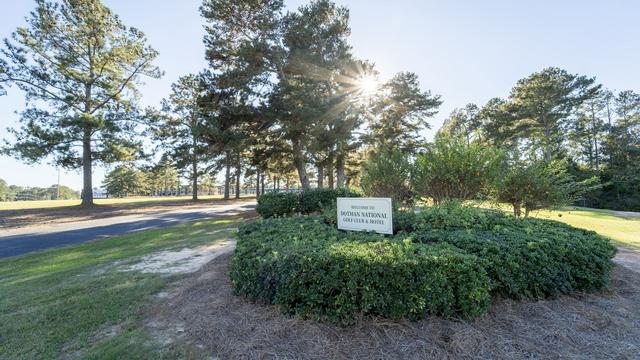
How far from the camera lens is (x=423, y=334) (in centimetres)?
244

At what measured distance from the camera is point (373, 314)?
8.63ft

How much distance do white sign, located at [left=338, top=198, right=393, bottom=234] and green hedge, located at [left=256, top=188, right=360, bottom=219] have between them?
5358mm

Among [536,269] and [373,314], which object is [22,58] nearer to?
[373,314]

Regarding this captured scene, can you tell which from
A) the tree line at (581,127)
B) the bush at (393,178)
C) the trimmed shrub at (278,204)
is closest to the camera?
the bush at (393,178)

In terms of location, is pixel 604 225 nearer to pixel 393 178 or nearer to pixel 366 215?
pixel 393 178

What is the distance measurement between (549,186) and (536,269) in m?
3.99

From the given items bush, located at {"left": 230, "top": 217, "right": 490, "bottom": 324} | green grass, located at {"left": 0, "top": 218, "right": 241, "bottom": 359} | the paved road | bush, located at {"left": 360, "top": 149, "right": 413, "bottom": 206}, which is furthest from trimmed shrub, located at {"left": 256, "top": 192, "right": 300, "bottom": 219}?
bush, located at {"left": 230, "top": 217, "right": 490, "bottom": 324}

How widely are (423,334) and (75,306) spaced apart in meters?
3.87

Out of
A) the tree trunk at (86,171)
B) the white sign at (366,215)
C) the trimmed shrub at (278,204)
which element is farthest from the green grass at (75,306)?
the tree trunk at (86,171)

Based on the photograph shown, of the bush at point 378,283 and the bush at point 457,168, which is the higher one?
the bush at point 457,168

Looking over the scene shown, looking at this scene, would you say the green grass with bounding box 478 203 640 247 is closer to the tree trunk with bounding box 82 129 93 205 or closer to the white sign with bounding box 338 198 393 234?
the white sign with bounding box 338 198 393 234

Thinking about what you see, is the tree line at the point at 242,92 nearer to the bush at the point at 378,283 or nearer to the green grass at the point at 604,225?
the green grass at the point at 604,225

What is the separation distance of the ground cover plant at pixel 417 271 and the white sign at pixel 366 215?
51cm

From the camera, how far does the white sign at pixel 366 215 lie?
417 centimetres
